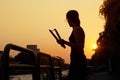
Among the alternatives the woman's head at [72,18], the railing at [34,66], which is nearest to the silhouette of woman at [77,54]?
the woman's head at [72,18]

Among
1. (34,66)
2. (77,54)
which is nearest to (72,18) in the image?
(77,54)

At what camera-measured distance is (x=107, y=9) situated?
35.8 metres

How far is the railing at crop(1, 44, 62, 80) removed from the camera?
5.39m

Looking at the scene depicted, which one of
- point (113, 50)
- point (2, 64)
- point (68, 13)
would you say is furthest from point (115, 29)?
point (2, 64)

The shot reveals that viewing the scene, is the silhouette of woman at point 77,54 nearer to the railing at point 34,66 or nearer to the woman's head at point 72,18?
the woman's head at point 72,18

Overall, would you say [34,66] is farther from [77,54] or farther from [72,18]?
[72,18]

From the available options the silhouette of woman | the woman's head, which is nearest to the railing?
the silhouette of woman

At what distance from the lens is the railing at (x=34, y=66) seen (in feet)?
17.7

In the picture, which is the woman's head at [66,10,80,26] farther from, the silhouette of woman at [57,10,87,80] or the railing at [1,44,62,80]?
the railing at [1,44,62,80]

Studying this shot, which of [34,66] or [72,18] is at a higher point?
[72,18]

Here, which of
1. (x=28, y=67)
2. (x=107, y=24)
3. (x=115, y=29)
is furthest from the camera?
(x=107, y=24)

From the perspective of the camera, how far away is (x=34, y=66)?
696 cm

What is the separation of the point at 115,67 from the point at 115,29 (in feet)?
10.2

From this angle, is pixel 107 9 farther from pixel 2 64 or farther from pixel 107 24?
pixel 2 64
